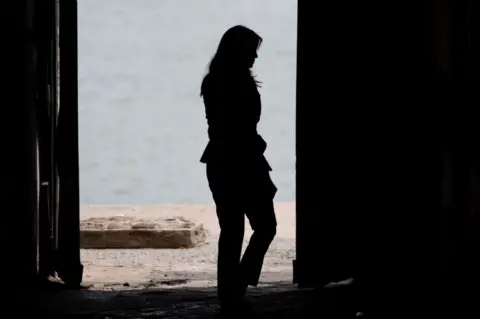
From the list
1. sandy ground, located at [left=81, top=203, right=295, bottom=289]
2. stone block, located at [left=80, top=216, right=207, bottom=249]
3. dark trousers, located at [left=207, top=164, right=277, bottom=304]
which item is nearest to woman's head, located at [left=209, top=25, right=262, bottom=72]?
dark trousers, located at [left=207, top=164, right=277, bottom=304]

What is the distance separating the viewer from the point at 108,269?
355 inches

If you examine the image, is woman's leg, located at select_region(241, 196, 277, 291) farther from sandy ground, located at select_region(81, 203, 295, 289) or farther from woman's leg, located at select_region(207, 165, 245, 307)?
sandy ground, located at select_region(81, 203, 295, 289)

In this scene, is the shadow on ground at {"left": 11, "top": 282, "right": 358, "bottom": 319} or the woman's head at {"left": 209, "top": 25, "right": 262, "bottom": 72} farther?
the shadow on ground at {"left": 11, "top": 282, "right": 358, "bottom": 319}

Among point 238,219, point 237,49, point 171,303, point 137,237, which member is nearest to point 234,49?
point 237,49

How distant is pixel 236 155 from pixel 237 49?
0.55m

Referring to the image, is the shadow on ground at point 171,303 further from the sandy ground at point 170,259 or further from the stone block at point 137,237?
the stone block at point 137,237

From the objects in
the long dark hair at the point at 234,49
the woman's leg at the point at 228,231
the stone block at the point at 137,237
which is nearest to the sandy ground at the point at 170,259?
the stone block at the point at 137,237

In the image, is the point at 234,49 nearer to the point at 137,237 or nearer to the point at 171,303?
the point at 171,303

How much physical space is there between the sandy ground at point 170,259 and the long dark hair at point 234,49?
2707mm

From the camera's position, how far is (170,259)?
1040 cm

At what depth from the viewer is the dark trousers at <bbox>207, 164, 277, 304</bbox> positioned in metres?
4.39
